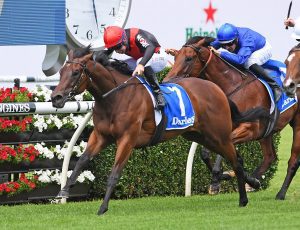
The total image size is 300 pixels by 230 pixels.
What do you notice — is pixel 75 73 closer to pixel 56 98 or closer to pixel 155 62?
pixel 56 98

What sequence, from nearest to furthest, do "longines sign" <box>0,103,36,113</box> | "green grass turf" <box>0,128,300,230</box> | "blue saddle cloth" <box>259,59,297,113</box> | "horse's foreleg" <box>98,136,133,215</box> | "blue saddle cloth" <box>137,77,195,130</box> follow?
"green grass turf" <box>0,128,300,230</box> → "horse's foreleg" <box>98,136,133,215</box> → "blue saddle cloth" <box>137,77,195,130</box> → "longines sign" <box>0,103,36,113</box> → "blue saddle cloth" <box>259,59,297,113</box>

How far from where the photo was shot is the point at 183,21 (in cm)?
1548

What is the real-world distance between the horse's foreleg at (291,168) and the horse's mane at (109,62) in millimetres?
1947

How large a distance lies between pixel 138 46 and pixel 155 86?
14.2 inches

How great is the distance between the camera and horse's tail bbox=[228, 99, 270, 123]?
33.7 feet

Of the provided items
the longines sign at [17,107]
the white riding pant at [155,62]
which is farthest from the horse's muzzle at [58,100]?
the longines sign at [17,107]

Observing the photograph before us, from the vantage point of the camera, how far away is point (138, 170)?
11.0 metres

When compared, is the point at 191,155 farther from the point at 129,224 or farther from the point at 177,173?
the point at 129,224

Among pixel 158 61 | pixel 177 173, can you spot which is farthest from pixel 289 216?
pixel 177 173

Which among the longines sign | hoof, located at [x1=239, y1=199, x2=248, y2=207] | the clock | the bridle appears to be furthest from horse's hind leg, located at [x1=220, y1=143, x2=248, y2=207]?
the clock

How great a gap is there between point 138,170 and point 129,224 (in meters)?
2.63

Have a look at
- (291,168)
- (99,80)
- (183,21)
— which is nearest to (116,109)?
(99,80)

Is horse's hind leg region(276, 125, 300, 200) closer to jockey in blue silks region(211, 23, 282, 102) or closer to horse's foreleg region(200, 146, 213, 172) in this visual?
jockey in blue silks region(211, 23, 282, 102)

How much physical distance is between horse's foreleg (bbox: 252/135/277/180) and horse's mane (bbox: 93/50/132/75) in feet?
6.59
